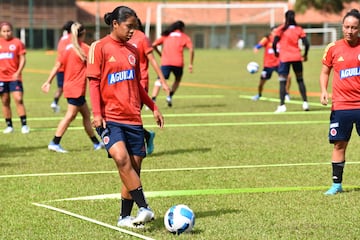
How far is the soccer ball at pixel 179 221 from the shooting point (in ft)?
23.7

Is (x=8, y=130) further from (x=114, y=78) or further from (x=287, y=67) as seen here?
(x=114, y=78)

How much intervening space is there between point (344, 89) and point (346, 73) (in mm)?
186

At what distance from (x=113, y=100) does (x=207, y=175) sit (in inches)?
133

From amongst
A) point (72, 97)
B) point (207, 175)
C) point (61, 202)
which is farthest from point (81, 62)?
point (61, 202)

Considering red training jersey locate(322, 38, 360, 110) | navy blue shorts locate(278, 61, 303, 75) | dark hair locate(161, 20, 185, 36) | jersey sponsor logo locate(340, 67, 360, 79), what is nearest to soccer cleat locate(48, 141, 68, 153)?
red training jersey locate(322, 38, 360, 110)

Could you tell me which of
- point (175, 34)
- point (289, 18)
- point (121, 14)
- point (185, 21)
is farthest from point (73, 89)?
point (185, 21)

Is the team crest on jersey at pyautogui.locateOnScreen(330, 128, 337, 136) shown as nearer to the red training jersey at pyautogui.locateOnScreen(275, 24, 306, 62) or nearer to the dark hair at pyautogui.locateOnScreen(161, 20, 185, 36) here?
the red training jersey at pyautogui.locateOnScreen(275, 24, 306, 62)

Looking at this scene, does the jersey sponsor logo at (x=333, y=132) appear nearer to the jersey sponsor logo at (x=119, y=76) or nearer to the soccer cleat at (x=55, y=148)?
the jersey sponsor logo at (x=119, y=76)

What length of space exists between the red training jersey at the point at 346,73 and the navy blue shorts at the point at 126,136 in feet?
8.86

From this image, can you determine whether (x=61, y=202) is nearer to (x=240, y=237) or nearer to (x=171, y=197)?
(x=171, y=197)

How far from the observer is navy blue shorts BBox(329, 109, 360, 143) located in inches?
358

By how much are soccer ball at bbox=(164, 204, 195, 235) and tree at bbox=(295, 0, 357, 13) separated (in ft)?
257

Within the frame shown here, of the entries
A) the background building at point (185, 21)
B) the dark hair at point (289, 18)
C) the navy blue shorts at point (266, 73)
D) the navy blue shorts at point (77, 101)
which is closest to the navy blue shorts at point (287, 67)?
the dark hair at point (289, 18)

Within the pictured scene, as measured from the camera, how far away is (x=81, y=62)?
13.3 meters
